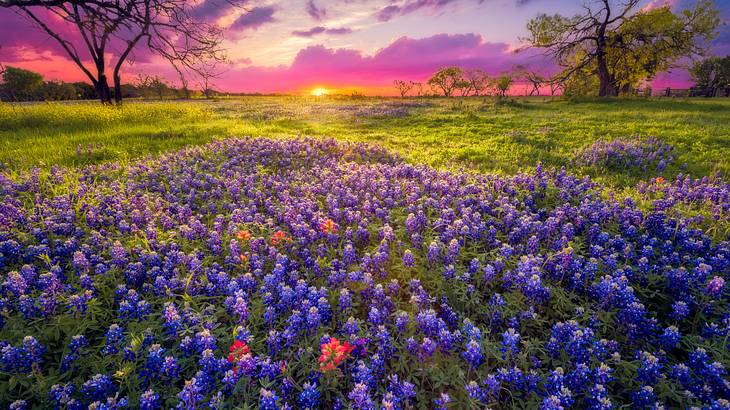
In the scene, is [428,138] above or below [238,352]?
above

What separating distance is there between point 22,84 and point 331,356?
112745mm

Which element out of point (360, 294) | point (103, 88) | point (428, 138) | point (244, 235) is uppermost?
point (103, 88)

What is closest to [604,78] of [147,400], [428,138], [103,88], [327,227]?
[428,138]

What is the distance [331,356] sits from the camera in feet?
10.4

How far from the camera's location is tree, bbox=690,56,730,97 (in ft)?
240

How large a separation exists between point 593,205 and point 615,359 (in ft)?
12.5

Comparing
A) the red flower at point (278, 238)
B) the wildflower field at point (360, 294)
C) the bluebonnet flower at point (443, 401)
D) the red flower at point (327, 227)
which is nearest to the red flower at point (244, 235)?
the wildflower field at point (360, 294)

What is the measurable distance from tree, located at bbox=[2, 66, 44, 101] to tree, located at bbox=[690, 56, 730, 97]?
472 ft

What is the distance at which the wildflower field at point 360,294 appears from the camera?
10.3ft

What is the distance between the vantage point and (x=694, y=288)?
4234 mm

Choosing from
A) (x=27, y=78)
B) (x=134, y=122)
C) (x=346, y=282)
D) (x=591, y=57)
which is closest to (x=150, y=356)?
(x=346, y=282)

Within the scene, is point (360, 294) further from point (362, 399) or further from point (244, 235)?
point (244, 235)

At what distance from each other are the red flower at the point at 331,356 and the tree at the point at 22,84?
4256 inches

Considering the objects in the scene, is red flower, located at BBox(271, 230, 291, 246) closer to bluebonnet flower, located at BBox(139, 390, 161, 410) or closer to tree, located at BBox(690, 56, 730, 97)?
bluebonnet flower, located at BBox(139, 390, 161, 410)
